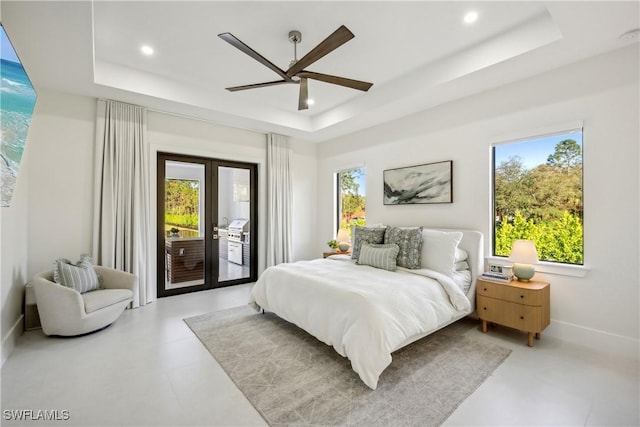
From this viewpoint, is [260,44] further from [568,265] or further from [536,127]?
[568,265]

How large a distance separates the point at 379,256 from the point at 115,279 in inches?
126

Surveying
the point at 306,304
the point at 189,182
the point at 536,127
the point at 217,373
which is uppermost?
the point at 536,127

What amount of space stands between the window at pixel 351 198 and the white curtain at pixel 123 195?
133 inches

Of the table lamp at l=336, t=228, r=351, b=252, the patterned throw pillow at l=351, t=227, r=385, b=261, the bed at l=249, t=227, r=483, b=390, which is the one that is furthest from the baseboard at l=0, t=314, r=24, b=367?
the table lamp at l=336, t=228, r=351, b=252

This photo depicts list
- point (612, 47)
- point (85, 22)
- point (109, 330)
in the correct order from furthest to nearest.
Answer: point (109, 330) → point (612, 47) → point (85, 22)

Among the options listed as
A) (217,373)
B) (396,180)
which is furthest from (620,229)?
(217,373)

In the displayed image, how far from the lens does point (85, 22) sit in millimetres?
2344

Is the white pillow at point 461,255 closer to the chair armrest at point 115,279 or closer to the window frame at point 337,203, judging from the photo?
the window frame at point 337,203

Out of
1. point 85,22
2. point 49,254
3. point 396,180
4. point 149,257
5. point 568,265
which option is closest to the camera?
point 85,22

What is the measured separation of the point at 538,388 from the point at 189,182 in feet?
16.3

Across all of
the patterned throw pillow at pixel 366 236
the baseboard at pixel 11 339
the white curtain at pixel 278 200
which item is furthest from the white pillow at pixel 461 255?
the baseboard at pixel 11 339

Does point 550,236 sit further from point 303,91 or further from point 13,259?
point 13,259

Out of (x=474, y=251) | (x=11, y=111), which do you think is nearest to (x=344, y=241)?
(x=474, y=251)

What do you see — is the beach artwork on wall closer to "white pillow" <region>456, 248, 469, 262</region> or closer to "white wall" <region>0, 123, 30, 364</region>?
"white wall" <region>0, 123, 30, 364</region>
